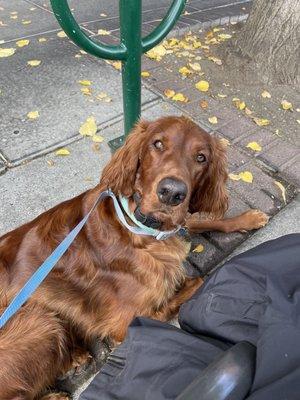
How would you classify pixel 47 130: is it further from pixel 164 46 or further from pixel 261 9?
pixel 261 9

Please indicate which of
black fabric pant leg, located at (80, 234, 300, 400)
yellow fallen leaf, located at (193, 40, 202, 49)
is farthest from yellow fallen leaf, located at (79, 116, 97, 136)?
black fabric pant leg, located at (80, 234, 300, 400)

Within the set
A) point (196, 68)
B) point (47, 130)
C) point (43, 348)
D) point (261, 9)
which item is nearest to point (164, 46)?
point (196, 68)

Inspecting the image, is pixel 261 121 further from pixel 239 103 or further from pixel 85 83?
pixel 85 83

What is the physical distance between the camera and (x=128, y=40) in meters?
2.49

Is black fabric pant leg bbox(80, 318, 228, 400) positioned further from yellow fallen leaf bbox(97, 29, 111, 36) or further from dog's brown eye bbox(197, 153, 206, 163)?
yellow fallen leaf bbox(97, 29, 111, 36)

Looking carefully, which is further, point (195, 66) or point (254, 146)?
point (195, 66)

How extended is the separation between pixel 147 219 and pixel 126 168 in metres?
0.29

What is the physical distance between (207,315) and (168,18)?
1.89m

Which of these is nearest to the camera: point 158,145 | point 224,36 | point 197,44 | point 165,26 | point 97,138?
point 158,145

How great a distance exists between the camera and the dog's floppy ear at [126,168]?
221 centimetres

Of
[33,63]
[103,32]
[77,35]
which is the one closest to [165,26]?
[77,35]

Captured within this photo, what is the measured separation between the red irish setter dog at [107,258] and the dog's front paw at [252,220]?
1.77ft

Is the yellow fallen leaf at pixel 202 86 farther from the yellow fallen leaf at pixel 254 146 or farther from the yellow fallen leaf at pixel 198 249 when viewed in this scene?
the yellow fallen leaf at pixel 198 249

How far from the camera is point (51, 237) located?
2.19 meters
